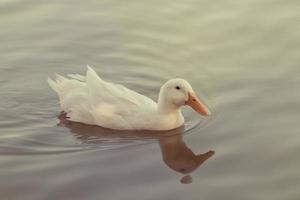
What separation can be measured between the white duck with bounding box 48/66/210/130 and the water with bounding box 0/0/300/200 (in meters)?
0.10

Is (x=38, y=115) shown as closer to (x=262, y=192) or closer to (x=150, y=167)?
(x=150, y=167)

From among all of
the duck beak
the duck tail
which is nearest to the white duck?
the duck beak

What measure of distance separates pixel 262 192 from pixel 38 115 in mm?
1821

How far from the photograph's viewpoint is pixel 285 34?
6234 millimetres

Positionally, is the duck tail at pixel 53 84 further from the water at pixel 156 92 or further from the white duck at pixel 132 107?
the white duck at pixel 132 107

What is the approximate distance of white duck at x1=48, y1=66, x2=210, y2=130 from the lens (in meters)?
4.99

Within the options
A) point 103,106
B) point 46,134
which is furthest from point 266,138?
point 46,134

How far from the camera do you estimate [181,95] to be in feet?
16.4

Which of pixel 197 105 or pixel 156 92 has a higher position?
pixel 156 92

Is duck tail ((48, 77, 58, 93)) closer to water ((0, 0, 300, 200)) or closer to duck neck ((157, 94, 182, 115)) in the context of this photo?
water ((0, 0, 300, 200))

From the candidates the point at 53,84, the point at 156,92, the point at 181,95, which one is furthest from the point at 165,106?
the point at 53,84

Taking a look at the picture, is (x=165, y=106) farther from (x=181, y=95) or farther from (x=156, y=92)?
(x=156, y=92)

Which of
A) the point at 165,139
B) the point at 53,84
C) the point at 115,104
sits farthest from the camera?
the point at 53,84

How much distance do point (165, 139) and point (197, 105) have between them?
32cm
